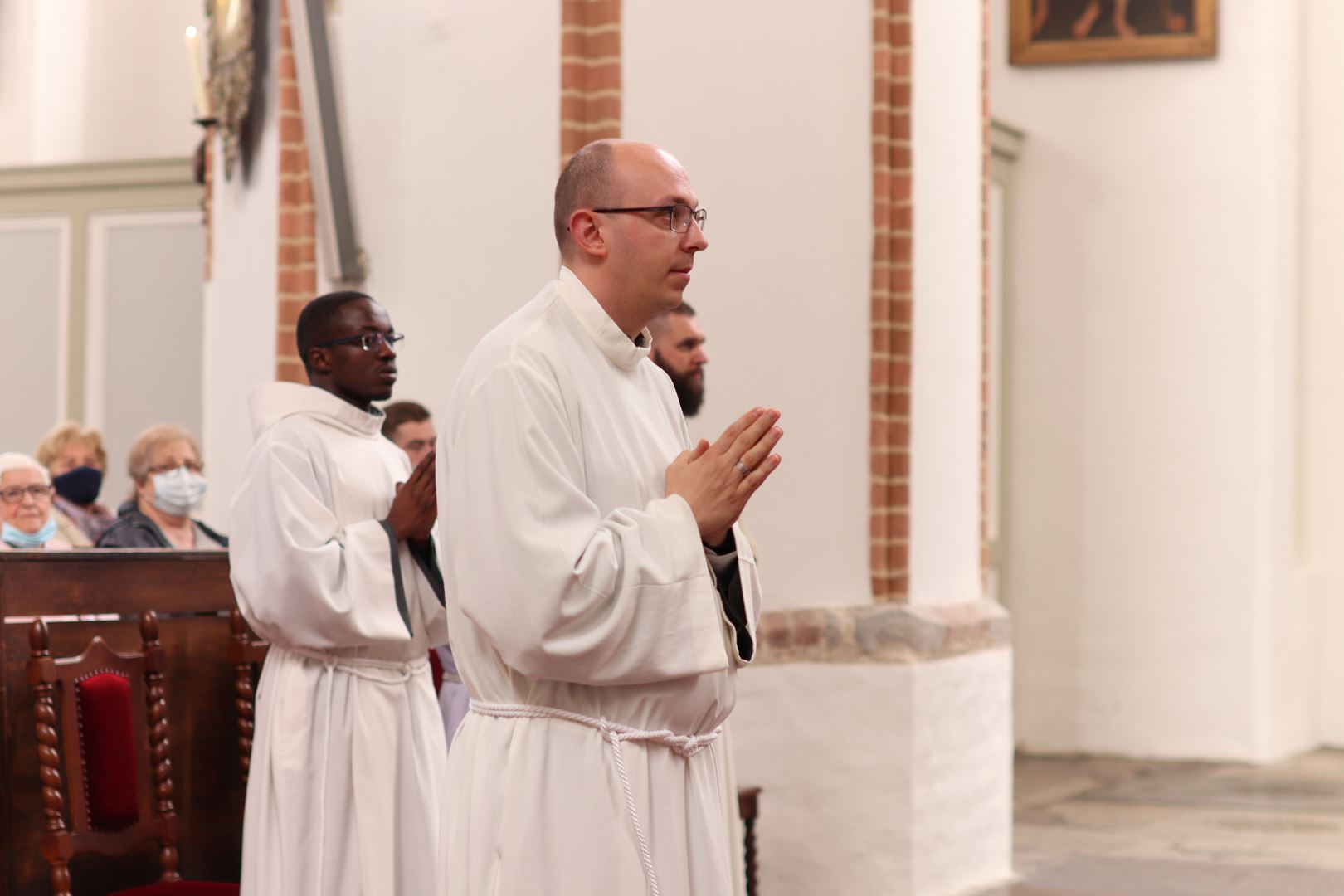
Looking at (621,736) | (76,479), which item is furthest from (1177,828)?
(621,736)

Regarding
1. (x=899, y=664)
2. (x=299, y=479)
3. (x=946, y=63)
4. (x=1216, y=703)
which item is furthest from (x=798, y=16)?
(x=1216, y=703)

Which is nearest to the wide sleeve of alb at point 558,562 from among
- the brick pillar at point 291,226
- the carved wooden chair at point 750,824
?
the carved wooden chair at point 750,824

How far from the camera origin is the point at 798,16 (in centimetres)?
604

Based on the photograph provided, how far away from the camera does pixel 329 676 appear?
3.99 m

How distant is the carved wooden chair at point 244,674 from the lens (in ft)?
14.6

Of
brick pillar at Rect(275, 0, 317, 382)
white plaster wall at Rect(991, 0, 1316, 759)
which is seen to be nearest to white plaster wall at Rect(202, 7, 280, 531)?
brick pillar at Rect(275, 0, 317, 382)

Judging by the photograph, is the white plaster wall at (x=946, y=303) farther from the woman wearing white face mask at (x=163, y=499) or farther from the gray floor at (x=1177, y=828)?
the woman wearing white face mask at (x=163, y=499)

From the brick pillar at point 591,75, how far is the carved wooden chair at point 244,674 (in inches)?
88.7

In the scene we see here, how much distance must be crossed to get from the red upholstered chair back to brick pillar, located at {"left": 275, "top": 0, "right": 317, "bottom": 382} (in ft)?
7.92

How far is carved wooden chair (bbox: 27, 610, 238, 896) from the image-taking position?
3.72 m

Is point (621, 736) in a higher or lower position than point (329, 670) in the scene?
higher

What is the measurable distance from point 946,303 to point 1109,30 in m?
4.83

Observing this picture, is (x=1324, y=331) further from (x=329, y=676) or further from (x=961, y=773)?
(x=329, y=676)

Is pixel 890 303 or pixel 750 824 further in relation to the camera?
pixel 890 303
